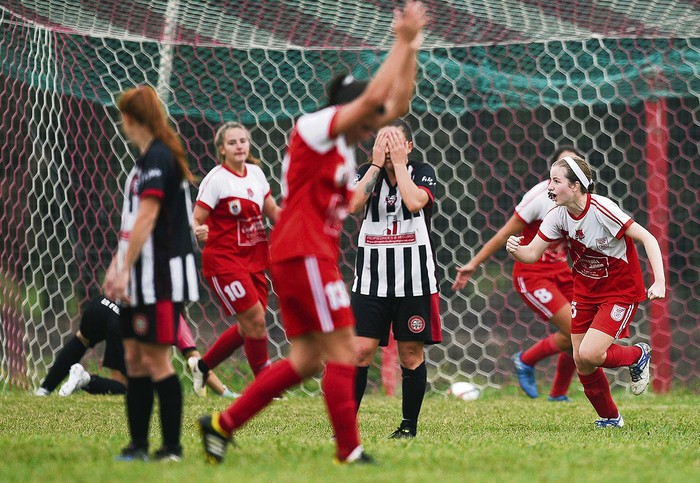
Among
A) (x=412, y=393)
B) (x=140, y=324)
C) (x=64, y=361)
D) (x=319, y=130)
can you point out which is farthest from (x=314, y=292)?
(x=64, y=361)

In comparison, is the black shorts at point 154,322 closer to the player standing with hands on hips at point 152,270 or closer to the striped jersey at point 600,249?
the player standing with hands on hips at point 152,270

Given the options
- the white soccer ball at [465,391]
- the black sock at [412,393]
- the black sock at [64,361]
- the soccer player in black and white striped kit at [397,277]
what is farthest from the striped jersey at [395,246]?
the black sock at [64,361]

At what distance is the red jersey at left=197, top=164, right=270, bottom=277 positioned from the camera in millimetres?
7020

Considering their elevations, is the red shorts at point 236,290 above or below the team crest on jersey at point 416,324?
below

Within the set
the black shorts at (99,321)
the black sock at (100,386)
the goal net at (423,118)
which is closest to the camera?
the black shorts at (99,321)

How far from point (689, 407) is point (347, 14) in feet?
13.0

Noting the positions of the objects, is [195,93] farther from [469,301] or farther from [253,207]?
[469,301]

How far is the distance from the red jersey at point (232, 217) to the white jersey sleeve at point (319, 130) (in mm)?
3281

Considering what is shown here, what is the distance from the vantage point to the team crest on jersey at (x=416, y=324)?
5.45m

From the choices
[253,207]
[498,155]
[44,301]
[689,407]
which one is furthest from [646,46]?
[44,301]

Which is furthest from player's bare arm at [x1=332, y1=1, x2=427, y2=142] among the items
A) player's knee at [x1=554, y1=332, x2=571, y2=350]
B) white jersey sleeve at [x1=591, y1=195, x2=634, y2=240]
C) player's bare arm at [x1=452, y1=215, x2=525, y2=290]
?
player's knee at [x1=554, y1=332, x2=571, y2=350]

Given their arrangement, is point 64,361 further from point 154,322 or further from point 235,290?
point 154,322

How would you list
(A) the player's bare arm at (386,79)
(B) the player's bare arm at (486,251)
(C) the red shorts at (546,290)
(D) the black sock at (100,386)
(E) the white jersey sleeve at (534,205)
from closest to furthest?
1. (A) the player's bare arm at (386,79)
2. (B) the player's bare arm at (486,251)
3. (E) the white jersey sleeve at (534,205)
4. (C) the red shorts at (546,290)
5. (D) the black sock at (100,386)

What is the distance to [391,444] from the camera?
4.79 meters
